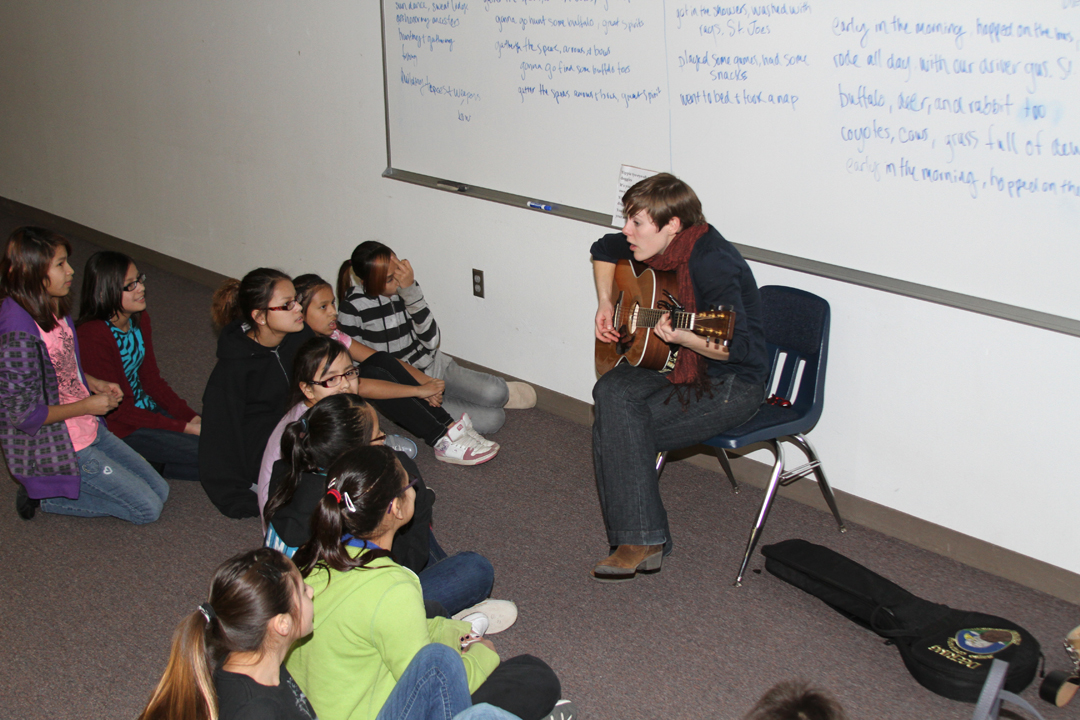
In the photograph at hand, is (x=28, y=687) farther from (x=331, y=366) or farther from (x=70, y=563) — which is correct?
(x=331, y=366)

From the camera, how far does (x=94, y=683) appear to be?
235 centimetres

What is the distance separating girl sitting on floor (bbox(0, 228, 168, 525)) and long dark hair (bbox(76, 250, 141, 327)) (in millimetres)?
131

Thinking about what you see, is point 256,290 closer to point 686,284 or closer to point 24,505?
point 24,505

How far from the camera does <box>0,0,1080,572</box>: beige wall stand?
260cm

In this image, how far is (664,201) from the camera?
2.64 m

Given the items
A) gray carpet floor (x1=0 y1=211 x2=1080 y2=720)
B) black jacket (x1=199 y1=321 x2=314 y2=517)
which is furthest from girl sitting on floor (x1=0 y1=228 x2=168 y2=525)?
black jacket (x1=199 y1=321 x2=314 y2=517)

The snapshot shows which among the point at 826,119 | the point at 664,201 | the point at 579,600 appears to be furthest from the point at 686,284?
the point at 579,600

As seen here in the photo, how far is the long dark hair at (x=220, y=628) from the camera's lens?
1441mm

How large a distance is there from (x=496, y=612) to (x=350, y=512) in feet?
2.87

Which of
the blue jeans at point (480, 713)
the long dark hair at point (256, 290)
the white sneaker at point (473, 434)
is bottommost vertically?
the white sneaker at point (473, 434)

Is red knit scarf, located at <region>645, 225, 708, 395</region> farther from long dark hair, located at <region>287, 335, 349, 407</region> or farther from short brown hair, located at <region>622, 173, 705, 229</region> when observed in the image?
long dark hair, located at <region>287, 335, 349, 407</region>

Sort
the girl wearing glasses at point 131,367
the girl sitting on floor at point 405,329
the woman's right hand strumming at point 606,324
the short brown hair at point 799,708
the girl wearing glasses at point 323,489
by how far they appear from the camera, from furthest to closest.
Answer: the girl sitting on floor at point 405,329
the girl wearing glasses at point 131,367
the woman's right hand strumming at point 606,324
the girl wearing glasses at point 323,489
the short brown hair at point 799,708

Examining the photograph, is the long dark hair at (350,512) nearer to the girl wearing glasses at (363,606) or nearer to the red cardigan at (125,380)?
the girl wearing glasses at (363,606)

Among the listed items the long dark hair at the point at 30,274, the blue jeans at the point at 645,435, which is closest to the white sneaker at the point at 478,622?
the blue jeans at the point at 645,435
